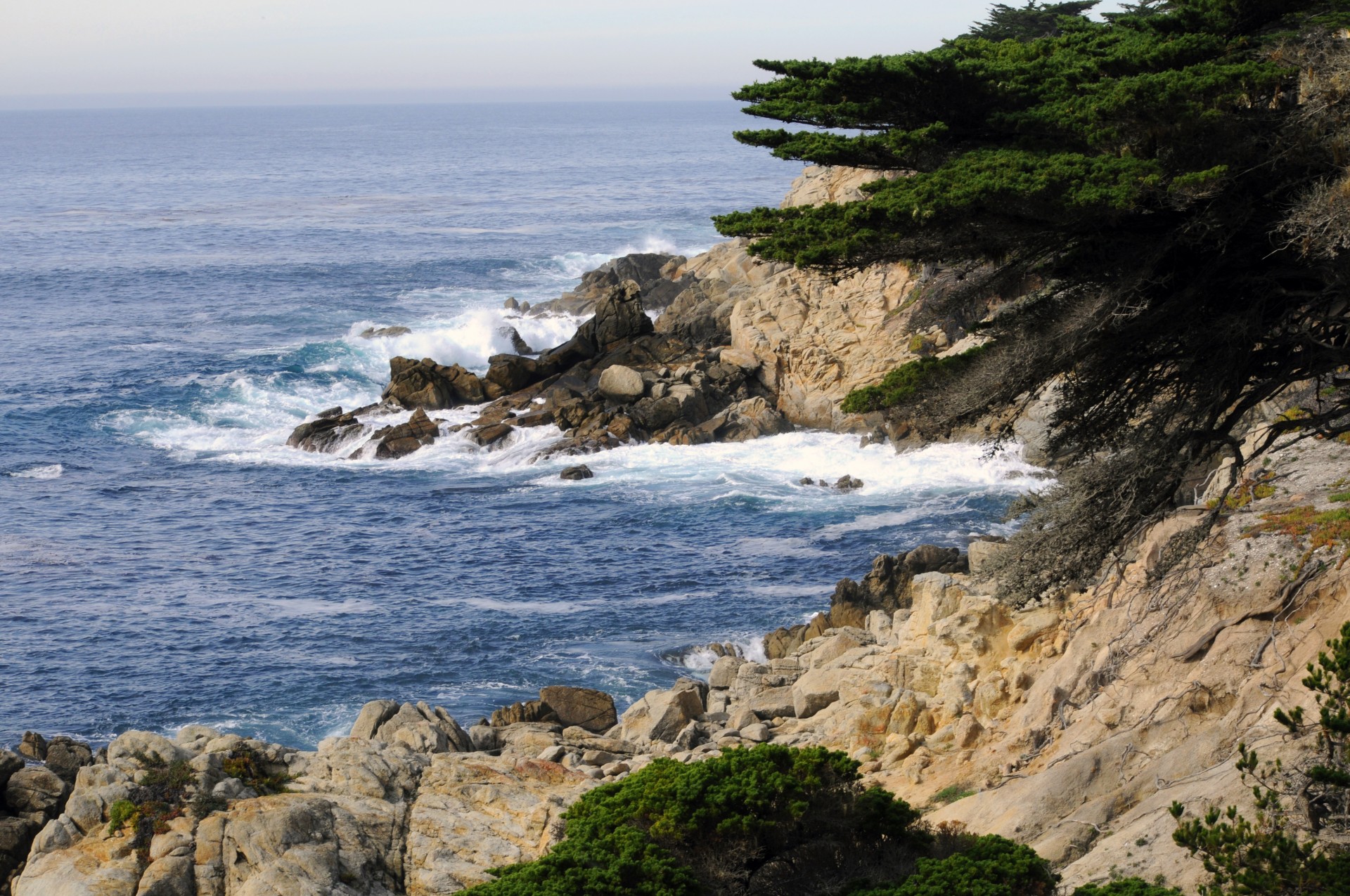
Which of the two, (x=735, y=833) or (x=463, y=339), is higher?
(x=463, y=339)

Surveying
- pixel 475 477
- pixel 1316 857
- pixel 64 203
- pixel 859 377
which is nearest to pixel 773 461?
pixel 859 377

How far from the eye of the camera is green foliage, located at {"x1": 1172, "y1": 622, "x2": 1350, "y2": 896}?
30.4 feet

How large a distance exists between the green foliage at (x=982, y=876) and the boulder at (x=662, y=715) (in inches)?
435

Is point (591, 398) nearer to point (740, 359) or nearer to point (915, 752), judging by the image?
point (740, 359)

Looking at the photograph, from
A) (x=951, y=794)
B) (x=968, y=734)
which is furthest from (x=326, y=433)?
(x=951, y=794)

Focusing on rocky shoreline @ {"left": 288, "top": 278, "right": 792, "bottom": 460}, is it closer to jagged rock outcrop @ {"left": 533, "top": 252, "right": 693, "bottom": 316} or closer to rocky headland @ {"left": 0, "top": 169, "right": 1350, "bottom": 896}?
jagged rock outcrop @ {"left": 533, "top": 252, "right": 693, "bottom": 316}

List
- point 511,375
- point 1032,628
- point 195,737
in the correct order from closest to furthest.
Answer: point 1032,628 < point 195,737 < point 511,375

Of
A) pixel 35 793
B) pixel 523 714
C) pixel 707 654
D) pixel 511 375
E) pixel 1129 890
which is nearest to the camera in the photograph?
pixel 1129 890

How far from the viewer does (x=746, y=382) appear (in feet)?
152

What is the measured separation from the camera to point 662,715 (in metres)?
23.0

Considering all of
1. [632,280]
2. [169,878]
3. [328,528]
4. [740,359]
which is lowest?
[328,528]

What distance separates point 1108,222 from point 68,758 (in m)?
19.5

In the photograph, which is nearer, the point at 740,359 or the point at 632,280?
the point at 740,359

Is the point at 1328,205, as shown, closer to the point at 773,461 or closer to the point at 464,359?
the point at 773,461
